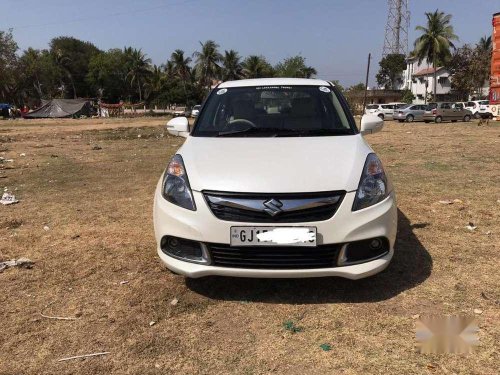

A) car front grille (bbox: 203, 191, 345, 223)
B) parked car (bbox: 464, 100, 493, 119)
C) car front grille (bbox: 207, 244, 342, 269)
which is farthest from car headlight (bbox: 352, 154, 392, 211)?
parked car (bbox: 464, 100, 493, 119)

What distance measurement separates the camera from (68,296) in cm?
343

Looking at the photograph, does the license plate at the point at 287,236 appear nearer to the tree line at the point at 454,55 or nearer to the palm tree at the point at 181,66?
the tree line at the point at 454,55

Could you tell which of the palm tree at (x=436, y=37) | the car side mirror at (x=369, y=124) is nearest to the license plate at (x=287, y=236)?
the car side mirror at (x=369, y=124)

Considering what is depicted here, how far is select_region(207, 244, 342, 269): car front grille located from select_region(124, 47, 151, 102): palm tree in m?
74.2

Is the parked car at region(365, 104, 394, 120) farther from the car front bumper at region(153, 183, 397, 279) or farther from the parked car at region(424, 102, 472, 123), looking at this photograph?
the car front bumper at region(153, 183, 397, 279)

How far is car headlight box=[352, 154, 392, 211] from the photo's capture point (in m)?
3.10

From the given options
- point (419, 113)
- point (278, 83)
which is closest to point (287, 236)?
point (278, 83)

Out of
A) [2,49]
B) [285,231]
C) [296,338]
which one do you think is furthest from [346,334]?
[2,49]

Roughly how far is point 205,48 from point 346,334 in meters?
69.2

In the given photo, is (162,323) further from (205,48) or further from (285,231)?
(205,48)

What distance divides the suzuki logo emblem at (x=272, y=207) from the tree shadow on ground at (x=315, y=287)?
2.39 feet

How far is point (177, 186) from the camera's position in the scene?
10.8 feet

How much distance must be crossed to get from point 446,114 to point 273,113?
2997cm

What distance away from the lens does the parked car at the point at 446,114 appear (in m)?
31.0
